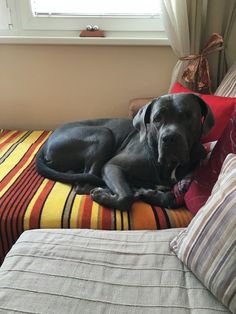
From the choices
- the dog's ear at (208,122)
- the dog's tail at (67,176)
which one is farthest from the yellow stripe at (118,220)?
the dog's ear at (208,122)

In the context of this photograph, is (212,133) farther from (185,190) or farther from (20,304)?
(20,304)

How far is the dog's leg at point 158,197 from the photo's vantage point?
1.23 meters

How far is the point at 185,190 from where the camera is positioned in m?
1.23

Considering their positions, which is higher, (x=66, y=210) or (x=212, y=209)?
(x=212, y=209)

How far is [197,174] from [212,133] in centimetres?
27

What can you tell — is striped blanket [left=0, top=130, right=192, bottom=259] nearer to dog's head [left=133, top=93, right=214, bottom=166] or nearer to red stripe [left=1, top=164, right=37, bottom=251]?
red stripe [left=1, top=164, right=37, bottom=251]

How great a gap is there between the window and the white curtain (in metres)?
0.20

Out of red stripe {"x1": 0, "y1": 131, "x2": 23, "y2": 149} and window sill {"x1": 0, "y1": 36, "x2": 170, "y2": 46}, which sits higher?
window sill {"x1": 0, "y1": 36, "x2": 170, "y2": 46}

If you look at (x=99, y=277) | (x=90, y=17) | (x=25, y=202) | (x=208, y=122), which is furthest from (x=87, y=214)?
(x=90, y=17)

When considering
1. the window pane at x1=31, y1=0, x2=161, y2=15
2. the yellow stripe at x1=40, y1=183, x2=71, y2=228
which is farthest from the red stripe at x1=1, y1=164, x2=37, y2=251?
the window pane at x1=31, y1=0, x2=161, y2=15

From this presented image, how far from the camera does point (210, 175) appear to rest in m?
1.14

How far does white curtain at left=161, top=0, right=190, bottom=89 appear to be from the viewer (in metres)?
1.71

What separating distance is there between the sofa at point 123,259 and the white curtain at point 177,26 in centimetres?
86

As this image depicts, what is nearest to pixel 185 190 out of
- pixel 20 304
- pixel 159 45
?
pixel 20 304
